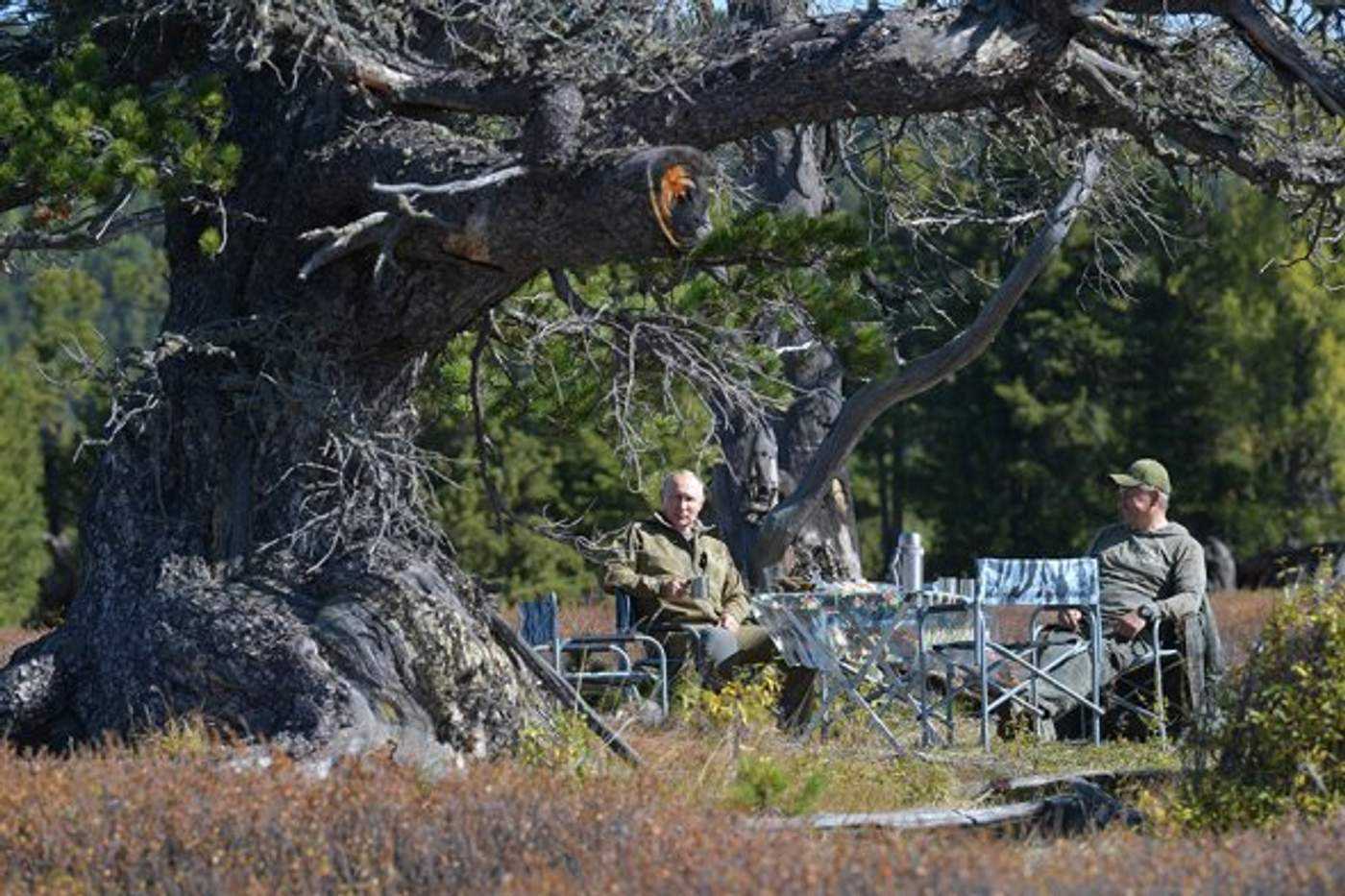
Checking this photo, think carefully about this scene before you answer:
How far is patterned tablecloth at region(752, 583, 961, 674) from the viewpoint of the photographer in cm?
1175

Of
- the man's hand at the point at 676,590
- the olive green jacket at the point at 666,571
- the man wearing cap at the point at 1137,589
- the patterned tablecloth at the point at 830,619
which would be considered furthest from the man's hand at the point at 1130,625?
the man's hand at the point at 676,590

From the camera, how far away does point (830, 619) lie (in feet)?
38.9

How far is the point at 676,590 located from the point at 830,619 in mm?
822

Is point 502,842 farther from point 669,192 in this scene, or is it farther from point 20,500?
point 20,500

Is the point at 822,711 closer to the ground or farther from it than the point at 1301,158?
closer to the ground

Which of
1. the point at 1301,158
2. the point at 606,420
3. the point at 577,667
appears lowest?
the point at 577,667

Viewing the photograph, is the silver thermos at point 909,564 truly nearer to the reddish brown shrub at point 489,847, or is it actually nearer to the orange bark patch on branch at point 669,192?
the orange bark patch on branch at point 669,192

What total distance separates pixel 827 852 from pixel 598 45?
4211mm

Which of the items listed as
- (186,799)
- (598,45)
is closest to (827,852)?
(186,799)

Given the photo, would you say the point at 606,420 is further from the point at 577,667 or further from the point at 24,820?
the point at 24,820

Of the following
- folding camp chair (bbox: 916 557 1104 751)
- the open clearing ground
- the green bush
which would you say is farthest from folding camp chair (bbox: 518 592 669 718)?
the green bush

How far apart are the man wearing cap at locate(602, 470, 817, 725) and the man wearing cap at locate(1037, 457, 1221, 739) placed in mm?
1198

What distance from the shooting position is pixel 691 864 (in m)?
6.02

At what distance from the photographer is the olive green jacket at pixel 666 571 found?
12.3 metres
